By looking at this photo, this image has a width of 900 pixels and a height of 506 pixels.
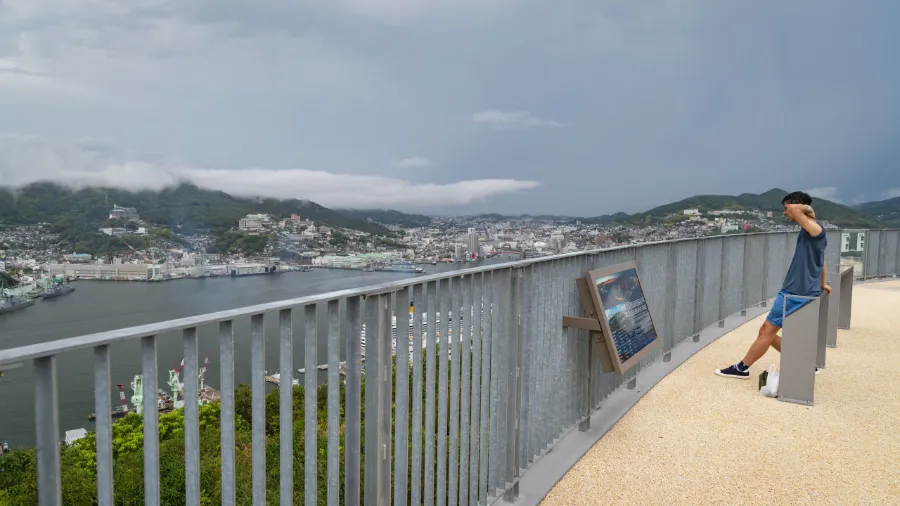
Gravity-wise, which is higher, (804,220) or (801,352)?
(804,220)

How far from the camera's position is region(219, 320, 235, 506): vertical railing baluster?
159 centimetres

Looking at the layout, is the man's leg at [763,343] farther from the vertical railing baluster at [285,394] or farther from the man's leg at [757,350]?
the vertical railing baluster at [285,394]

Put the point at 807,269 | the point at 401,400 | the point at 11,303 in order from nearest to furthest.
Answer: the point at 401,400, the point at 807,269, the point at 11,303

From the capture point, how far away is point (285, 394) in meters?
1.80

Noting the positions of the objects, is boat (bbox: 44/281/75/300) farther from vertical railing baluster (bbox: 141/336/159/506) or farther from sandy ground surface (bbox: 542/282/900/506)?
vertical railing baluster (bbox: 141/336/159/506)

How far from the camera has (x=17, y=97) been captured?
147m

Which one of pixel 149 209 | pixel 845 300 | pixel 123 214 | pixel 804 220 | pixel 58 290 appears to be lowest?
pixel 58 290

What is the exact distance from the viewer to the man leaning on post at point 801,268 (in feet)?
17.1

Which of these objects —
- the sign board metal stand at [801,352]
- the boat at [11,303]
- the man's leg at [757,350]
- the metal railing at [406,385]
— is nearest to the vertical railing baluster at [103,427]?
the metal railing at [406,385]

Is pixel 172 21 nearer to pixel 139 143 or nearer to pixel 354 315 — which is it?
pixel 139 143

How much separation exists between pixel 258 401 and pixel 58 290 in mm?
43885

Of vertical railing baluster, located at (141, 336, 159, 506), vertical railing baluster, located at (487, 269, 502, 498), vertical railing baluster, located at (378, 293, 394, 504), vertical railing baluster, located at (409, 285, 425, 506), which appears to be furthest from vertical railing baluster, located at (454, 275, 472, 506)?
vertical railing baluster, located at (141, 336, 159, 506)

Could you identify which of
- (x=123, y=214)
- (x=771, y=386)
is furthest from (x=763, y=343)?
(x=123, y=214)

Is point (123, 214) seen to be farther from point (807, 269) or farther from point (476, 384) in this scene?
point (476, 384)
